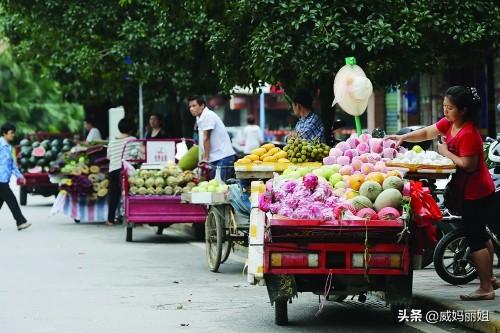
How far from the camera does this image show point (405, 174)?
9516 mm

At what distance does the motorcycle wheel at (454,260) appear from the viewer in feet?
35.8

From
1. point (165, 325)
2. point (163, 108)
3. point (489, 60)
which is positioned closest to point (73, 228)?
point (489, 60)

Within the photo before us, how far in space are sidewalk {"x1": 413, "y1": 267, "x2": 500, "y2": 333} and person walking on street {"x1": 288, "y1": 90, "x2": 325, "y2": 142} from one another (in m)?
2.18

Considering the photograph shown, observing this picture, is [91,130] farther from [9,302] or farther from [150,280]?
[9,302]

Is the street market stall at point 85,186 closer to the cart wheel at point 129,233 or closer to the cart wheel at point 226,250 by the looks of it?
the cart wheel at point 129,233

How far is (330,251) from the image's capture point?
865 cm

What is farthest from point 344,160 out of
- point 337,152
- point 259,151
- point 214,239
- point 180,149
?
point 180,149

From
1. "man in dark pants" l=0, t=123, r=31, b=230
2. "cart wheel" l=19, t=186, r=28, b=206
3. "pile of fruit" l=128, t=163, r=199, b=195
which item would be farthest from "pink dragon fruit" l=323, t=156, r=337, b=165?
"cart wheel" l=19, t=186, r=28, b=206

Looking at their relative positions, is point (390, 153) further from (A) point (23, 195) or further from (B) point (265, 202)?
(A) point (23, 195)

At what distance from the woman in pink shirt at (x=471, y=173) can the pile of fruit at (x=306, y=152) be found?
70.5 inches

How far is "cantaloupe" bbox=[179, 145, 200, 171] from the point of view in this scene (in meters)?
17.1

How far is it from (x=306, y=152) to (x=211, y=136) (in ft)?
14.5

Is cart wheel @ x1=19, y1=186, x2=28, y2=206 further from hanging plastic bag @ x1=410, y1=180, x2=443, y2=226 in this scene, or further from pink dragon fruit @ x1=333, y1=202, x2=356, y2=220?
hanging plastic bag @ x1=410, y1=180, x2=443, y2=226

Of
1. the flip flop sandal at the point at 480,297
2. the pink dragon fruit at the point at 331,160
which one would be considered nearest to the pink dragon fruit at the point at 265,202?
the pink dragon fruit at the point at 331,160
